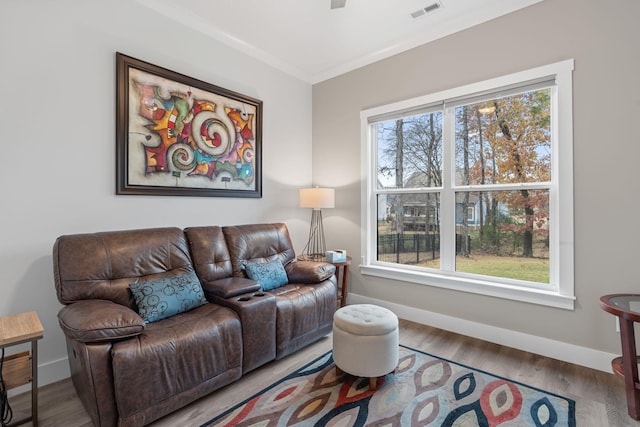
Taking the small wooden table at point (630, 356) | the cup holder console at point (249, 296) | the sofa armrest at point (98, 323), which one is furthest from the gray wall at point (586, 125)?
the sofa armrest at point (98, 323)

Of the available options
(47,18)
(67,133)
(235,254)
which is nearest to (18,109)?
(67,133)

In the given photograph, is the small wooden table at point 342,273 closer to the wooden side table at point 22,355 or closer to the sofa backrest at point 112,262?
the sofa backrest at point 112,262

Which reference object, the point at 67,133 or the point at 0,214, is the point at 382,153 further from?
the point at 0,214

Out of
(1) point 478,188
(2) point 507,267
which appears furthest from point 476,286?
(1) point 478,188

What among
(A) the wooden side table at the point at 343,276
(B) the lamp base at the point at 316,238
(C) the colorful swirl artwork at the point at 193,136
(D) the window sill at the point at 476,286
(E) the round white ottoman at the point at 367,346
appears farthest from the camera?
(B) the lamp base at the point at 316,238

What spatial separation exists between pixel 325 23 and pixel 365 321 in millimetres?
2702

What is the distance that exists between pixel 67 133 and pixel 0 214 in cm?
68

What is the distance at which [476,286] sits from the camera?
2785mm

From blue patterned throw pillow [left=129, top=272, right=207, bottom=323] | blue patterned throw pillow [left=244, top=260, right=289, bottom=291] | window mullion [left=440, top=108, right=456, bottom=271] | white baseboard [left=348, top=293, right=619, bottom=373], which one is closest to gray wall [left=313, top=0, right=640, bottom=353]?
white baseboard [left=348, top=293, right=619, bottom=373]

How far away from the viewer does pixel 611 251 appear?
2191 mm

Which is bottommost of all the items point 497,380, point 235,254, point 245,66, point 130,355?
point 497,380

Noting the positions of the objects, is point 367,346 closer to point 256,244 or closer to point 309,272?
point 309,272

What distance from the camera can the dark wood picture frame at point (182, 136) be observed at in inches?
96.2

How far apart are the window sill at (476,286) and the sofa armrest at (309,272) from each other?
754 mm
